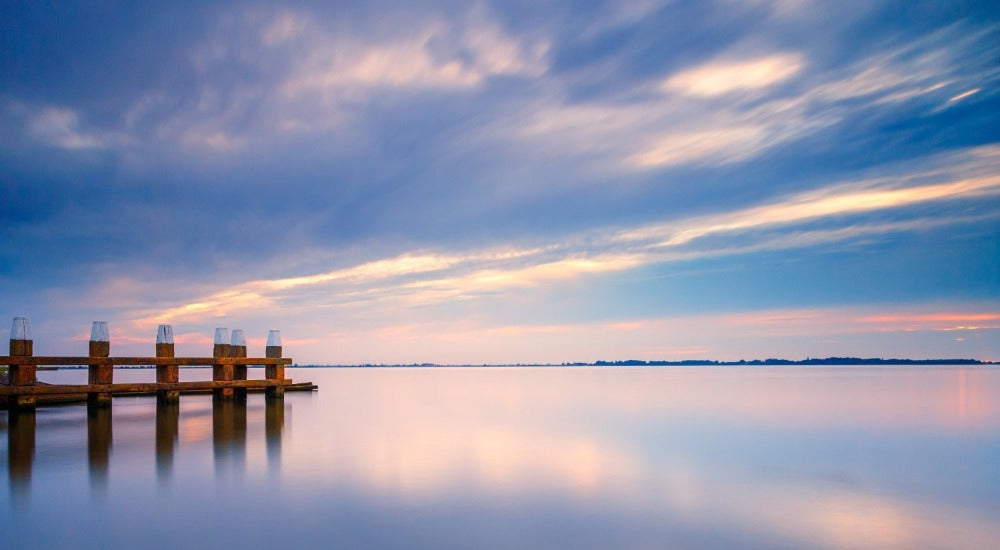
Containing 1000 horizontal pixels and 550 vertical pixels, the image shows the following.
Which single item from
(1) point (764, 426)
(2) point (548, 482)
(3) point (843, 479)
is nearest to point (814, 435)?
(1) point (764, 426)

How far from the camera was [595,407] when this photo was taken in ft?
87.0

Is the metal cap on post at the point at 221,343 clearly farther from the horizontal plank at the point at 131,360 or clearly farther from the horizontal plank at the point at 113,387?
the horizontal plank at the point at 113,387

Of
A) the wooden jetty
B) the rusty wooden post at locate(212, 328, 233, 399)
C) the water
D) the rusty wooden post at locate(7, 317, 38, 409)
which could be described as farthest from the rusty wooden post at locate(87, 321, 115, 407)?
the rusty wooden post at locate(212, 328, 233, 399)

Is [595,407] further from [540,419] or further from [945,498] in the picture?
[945,498]

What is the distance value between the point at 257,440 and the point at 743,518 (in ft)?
35.1

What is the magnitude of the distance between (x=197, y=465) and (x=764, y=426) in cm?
1518

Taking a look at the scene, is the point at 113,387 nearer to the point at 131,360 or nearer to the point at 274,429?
the point at 131,360

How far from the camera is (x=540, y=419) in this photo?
20859 mm

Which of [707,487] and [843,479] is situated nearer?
[707,487]

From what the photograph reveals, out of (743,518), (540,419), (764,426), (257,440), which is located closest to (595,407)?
(540,419)

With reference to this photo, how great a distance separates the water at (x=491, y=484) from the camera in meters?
7.06

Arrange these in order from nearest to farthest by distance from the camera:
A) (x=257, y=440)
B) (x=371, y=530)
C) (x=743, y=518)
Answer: (x=371, y=530) → (x=743, y=518) → (x=257, y=440)

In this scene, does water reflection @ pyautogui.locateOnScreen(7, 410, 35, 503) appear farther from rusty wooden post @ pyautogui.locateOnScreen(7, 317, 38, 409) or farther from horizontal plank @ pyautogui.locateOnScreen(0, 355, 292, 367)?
horizontal plank @ pyautogui.locateOnScreen(0, 355, 292, 367)

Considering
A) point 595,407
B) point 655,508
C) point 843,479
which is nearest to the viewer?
point 655,508
